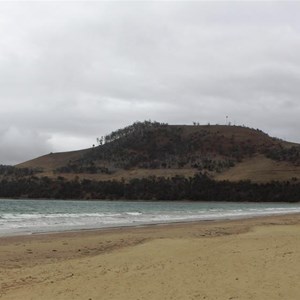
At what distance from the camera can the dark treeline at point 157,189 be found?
146 meters

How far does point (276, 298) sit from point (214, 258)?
14.1ft

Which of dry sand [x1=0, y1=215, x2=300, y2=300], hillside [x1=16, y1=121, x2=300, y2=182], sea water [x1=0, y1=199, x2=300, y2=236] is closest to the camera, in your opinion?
dry sand [x1=0, y1=215, x2=300, y2=300]

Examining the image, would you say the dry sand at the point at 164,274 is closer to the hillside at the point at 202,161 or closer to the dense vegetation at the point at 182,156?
the hillside at the point at 202,161

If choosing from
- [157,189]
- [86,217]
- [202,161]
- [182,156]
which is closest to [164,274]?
[86,217]

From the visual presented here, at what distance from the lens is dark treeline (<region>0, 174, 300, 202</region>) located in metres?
146

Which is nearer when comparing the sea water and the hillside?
the sea water

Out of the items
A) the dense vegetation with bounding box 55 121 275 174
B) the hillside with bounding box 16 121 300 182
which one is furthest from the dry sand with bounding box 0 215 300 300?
the dense vegetation with bounding box 55 121 275 174

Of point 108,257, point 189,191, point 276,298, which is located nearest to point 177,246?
point 108,257

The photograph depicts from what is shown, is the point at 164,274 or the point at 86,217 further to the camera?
the point at 86,217

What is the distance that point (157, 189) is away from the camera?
15075 centimetres

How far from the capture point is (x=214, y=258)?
12.4 meters

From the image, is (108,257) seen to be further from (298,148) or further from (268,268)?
(298,148)

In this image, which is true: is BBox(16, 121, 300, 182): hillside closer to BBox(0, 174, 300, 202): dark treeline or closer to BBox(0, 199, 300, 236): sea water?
BBox(0, 174, 300, 202): dark treeline

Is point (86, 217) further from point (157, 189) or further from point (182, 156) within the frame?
point (182, 156)
